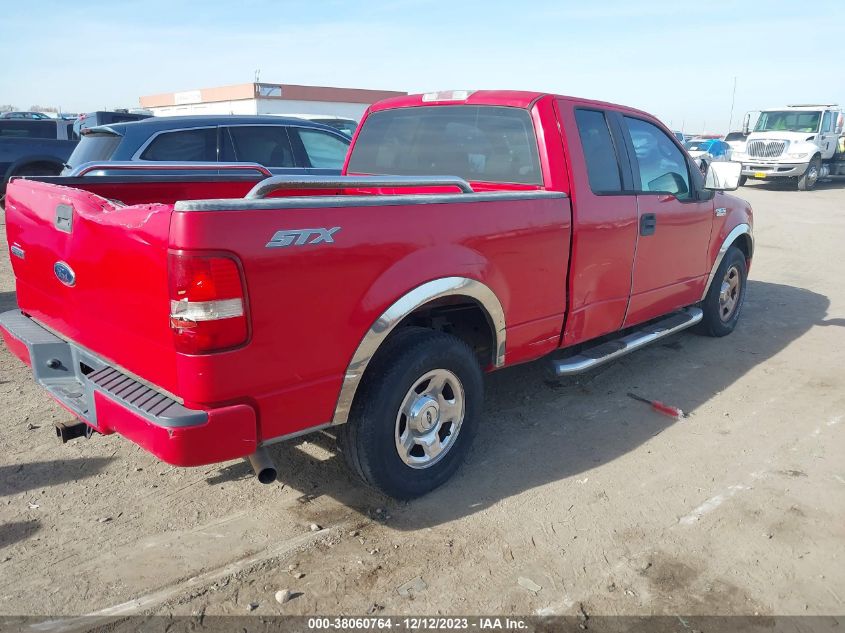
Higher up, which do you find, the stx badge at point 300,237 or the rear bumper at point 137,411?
the stx badge at point 300,237

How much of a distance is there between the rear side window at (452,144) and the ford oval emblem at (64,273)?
7.63 feet

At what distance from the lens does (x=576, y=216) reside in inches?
153

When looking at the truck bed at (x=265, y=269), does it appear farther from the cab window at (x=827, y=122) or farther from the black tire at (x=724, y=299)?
the cab window at (x=827, y=122)

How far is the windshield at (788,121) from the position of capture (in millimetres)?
22141

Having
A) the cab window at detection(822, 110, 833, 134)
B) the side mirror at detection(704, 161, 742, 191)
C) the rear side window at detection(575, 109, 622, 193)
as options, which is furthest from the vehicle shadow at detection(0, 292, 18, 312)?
the cab window at detection(822, 110, 833, 134)

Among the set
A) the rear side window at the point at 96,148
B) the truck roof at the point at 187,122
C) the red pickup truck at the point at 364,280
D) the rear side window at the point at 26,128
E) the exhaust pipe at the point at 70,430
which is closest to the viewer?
the red pickup truck at the point at 364,280

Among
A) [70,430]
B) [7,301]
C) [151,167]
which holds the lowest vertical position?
[7,301]

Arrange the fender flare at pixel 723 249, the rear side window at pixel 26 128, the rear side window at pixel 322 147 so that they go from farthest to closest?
the rear side window at pixel 26 128
the rear side window at pixel 322 147
the fender flare at pixel 723 249

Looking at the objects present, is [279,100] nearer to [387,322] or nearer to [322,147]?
[322,147]

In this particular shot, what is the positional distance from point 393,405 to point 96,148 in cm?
547

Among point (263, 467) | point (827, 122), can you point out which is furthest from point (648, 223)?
point (827, 122)

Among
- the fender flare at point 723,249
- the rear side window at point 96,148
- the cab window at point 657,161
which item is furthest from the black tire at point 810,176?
the rear side window at point 96,148

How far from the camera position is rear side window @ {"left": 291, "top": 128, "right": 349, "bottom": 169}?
25.8 feet

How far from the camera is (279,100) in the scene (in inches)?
1478
